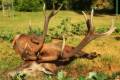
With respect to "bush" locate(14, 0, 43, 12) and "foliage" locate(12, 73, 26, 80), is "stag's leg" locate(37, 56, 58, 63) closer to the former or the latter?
"foliage" locate(12, 73, 26, 80)

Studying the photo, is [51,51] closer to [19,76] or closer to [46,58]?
[46,58]

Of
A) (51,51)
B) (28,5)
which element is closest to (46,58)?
(51,51)

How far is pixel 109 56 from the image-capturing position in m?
15.0

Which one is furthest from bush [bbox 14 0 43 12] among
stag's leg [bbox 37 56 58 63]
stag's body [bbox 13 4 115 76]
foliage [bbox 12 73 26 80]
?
foliage [bbox 12 73 26 80]

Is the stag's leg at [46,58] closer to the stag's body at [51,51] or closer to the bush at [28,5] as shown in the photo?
the stag's body at [51,51]

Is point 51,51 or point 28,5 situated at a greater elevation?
point 51,51

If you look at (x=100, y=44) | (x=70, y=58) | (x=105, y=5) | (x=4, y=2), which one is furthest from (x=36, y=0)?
(x=70, y=58)

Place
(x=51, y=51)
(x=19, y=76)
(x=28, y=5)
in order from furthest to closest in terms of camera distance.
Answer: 1. (x=28, y=5)
2. (x=51, y=51)
3. (x=19, y=76)

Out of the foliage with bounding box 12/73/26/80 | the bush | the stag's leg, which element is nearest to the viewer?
the foliage with bounding box 12/73/26/80

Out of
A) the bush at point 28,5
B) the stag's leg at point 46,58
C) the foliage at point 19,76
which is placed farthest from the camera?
the bush at point 28,5

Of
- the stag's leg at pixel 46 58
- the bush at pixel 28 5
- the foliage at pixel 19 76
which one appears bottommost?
the bush at pixel 28 5

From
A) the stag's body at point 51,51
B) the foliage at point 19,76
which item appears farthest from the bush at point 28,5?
the foliage at point 19,76

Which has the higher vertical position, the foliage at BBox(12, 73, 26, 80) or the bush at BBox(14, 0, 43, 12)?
the foliage at BBox(12, 73, 26, 80)

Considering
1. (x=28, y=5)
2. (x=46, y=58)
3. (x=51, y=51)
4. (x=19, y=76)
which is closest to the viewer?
(x=19, y=76)
